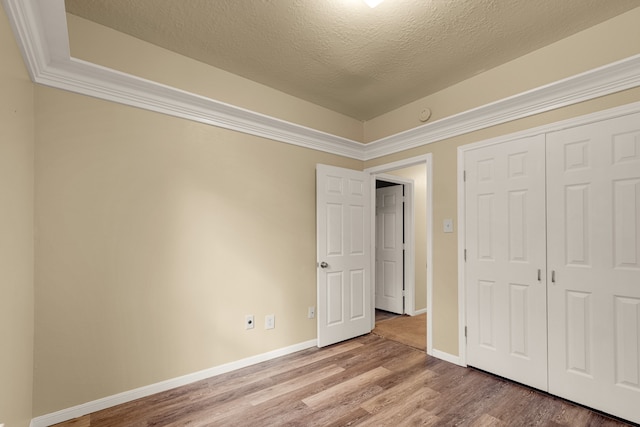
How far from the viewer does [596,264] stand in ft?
7.05

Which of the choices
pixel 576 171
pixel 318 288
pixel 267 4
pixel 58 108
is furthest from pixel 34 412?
pixel 576 171

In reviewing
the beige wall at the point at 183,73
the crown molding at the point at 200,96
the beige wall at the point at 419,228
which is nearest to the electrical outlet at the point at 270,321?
the crown molding at the point at 200,96

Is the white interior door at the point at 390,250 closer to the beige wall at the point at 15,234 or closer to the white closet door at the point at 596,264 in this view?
the white closet door at the point at 596,264

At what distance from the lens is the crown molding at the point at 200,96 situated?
65.3 inches

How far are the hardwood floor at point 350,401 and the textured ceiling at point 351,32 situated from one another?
2.77 meters

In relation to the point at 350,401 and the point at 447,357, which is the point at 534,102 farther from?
the point at 350,401

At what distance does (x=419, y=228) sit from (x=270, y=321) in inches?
116

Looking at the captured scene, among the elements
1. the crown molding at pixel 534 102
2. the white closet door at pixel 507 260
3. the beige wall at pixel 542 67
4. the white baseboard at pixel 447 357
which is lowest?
the white baseboard at pixel 447 357

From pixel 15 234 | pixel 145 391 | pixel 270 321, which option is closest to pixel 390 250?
pixel 270 321

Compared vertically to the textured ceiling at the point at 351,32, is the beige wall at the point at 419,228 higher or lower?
lower

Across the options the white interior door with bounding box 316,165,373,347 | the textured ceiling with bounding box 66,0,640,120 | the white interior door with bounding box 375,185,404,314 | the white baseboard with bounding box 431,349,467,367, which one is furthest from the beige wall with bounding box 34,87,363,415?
the white interior door with bounding box 375,185,404,314

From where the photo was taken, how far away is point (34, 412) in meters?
1.93

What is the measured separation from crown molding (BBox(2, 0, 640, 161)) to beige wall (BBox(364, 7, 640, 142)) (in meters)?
0.15

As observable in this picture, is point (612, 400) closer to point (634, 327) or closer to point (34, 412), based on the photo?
point (634, 327)
